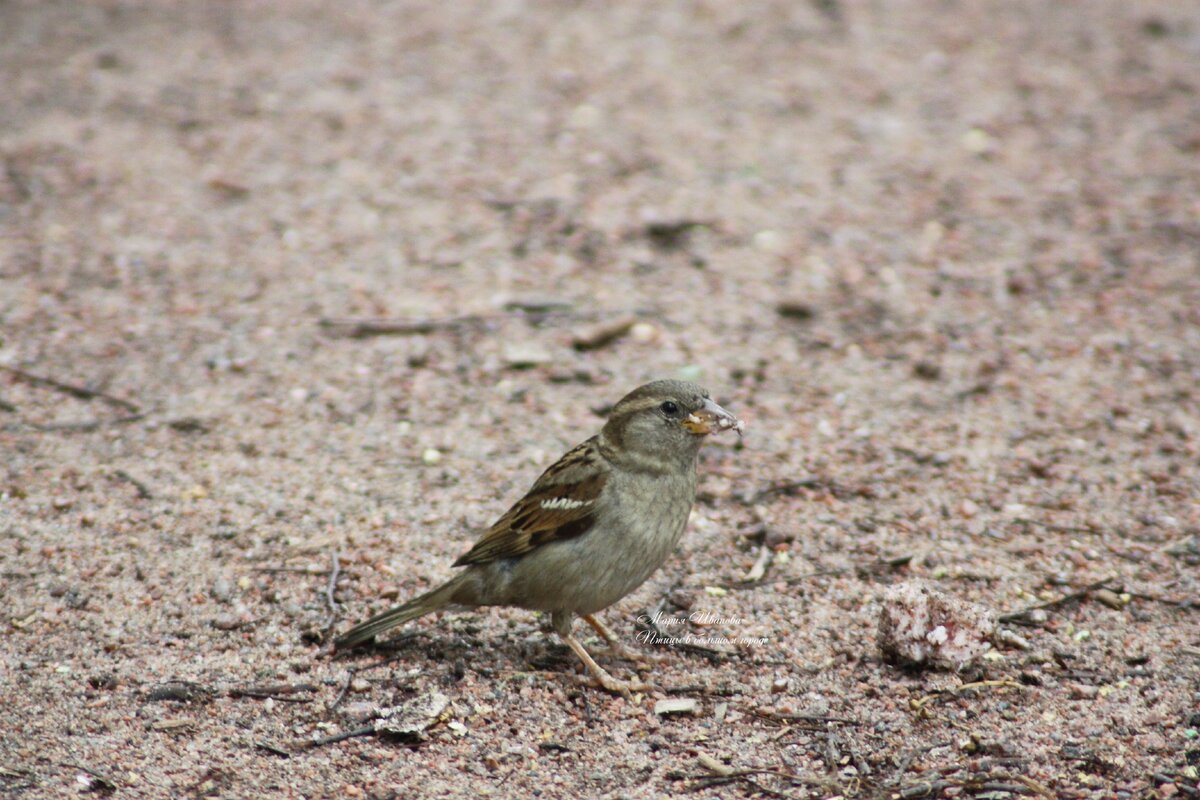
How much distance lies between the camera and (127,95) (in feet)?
28.5

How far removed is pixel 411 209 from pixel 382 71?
82.5 inches

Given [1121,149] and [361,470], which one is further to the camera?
[1121,149]

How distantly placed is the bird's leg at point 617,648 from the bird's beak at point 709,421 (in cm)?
73

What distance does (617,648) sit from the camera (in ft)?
14.4

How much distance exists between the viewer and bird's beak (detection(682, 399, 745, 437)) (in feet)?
14.0

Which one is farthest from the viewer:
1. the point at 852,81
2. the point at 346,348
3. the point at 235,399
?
the point at 852,81

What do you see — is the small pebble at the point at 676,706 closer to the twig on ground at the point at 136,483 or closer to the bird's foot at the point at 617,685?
the bird's foot at the point at 617,685

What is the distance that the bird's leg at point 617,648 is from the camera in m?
4.35

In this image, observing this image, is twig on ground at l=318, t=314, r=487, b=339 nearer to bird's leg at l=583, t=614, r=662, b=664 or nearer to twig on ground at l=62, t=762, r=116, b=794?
bird's leg at l=583, t=614, r=662, b=664

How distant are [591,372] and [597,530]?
1.98 m

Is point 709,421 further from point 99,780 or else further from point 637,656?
point 99,780

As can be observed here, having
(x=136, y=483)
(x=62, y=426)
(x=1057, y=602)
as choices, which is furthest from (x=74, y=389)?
(x=1057, y=602)

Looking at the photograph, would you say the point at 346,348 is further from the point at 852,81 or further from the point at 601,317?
the point at 852,81

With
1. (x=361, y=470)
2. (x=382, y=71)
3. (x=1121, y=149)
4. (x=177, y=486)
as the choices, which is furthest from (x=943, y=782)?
(x=382, y=71)
